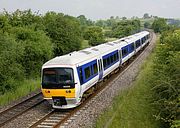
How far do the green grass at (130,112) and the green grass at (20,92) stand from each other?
6.23 metres

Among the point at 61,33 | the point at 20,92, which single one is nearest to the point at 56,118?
the point at 20,92

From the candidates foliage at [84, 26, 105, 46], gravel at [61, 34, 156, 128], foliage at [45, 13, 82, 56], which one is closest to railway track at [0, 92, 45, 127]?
gravel at [61, 34, 156, 128]

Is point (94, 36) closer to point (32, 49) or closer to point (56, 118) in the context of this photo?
point (32, 49)

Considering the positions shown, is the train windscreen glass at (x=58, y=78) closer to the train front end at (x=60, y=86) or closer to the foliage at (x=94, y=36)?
the train front end at (x=60, y=86)

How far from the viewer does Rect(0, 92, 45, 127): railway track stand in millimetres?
15497

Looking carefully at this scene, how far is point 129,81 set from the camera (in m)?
24.4

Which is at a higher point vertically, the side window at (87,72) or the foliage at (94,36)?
the side window at (87,72)

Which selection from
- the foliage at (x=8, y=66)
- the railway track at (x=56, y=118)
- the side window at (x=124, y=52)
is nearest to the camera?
the railway track at (x=56, y=118)

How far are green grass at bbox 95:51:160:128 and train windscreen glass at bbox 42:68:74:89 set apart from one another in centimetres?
228

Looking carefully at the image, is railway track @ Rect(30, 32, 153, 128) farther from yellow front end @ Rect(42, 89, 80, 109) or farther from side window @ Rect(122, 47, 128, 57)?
side window @ Rect(122, 47, 128, 57)

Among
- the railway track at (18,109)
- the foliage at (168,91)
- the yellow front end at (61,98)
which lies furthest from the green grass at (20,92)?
the foliage at (168,91)

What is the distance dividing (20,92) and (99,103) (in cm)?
612

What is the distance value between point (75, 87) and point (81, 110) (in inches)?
56.5

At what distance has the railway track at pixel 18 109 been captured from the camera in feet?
50.8
